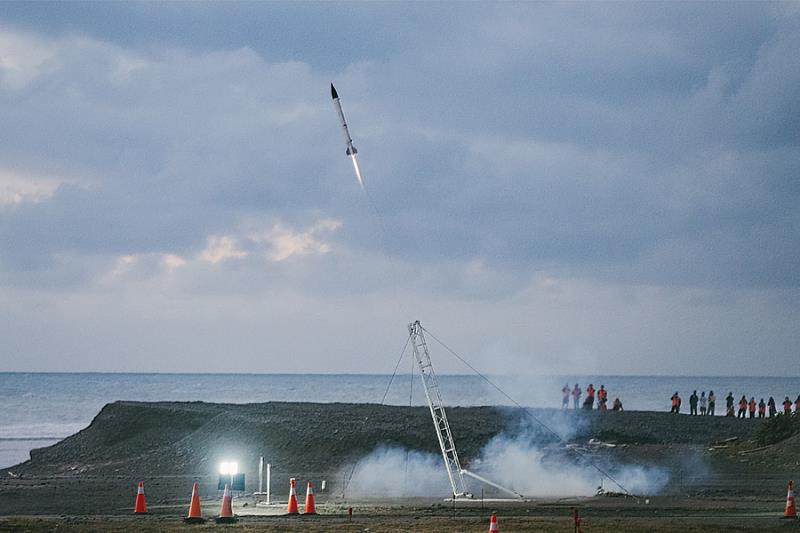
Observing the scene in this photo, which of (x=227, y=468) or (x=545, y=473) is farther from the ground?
(x=227, y=468)

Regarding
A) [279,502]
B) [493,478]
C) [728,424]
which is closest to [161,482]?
[279,502]

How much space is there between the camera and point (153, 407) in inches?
2260

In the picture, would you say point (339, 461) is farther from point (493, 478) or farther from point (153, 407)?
point (153, 407)

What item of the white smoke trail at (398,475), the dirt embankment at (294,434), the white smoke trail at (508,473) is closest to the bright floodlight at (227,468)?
the white smoke trail at (398,475)

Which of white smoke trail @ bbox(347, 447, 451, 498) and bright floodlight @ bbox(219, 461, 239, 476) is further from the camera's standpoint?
white smoke trail @ bbox(347, 447, 451, 498)

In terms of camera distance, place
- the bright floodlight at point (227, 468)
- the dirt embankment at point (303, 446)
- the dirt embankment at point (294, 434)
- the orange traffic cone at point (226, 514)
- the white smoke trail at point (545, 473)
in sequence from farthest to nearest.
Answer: the dirt embankment at point (294, 434), the dirt embankment at point (303, 446), the white smoke trail at point (545, 473), the bright floodlight at point (227, 468), the orange traffic cone at point (226, 514)

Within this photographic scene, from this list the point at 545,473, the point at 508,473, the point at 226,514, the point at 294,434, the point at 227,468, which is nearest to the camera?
the point at 226,514

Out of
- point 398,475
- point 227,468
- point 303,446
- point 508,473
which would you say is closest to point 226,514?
point 227,468

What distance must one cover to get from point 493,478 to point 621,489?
6.15 m

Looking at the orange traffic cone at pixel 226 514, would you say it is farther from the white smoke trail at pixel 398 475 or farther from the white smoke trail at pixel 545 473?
the white smoke trail at pixel 545 473

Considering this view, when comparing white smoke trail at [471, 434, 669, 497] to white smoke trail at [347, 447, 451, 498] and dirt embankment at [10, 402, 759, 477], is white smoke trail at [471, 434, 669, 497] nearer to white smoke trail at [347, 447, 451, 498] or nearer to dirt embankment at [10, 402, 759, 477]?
dirt embankment at [10, 402, 759, 477]

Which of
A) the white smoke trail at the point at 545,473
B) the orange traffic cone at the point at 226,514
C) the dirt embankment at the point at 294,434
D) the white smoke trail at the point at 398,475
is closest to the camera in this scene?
the orange traffic cone at the point at 226,514

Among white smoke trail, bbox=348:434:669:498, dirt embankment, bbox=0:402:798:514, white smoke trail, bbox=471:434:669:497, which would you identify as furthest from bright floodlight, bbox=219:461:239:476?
white smoke trail, bbox=471:434:669:497

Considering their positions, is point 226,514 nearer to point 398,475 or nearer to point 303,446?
point 398,475
